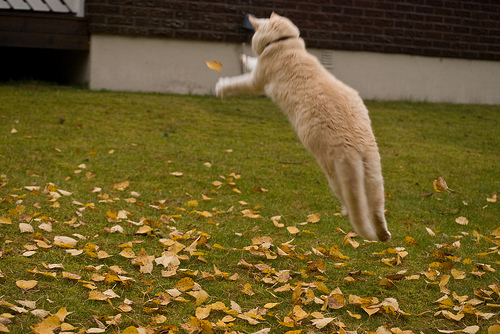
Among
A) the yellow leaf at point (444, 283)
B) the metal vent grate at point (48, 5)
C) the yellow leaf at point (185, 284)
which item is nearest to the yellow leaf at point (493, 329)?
the yellow leaf at point (444, 283)

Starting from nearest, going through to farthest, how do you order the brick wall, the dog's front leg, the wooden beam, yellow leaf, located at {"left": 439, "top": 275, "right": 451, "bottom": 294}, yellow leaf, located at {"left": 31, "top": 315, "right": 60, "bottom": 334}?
yellow leaf, located at {"left": 31, "top": 315, "right": 60, "bottom": 334}
yellow leaf, located at {"left": 439, "top": 275, "right": 451, "bottom": 294}
the dog's front leg
the wooden beam
the brick wall

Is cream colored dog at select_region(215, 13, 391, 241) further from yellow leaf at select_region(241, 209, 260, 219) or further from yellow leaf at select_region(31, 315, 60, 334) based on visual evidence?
yellow leaf at select_region(31, 315, 60, 334)

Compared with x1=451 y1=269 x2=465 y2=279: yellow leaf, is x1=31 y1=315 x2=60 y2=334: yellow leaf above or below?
above

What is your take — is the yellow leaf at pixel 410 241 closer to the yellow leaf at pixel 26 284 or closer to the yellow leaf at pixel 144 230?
the yellow leaf at pixel 144 230

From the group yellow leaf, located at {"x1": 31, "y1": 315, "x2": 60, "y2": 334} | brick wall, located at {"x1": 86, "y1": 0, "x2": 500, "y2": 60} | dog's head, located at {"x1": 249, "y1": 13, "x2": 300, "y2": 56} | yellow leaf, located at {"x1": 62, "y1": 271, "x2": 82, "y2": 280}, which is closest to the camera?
yellow leaf, located at {"x1": 31, "y1": 315, "x2": 60, "y2": 334}

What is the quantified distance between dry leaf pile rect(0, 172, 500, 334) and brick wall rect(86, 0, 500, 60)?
564cm

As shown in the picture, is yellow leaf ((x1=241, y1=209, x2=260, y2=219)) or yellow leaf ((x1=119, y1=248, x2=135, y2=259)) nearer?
yellow leaf ((x1=119, y1=248, x2=135, y2=259))

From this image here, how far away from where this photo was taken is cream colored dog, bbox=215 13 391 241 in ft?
11.5

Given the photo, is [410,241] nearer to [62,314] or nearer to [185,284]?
[185,284]

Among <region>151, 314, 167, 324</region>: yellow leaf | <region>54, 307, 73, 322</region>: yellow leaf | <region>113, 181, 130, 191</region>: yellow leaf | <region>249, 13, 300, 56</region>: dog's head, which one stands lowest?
<region>113, 181, 130, 191</region>: yellow leaf

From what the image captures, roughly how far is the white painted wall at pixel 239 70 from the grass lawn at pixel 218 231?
1614 millimetres

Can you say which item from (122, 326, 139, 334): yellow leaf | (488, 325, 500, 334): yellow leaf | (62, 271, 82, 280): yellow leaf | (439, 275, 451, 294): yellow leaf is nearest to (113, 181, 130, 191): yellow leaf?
(62, 271, 82, 280): yellow leaf

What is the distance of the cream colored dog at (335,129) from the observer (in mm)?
3502

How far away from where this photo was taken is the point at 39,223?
4605 millimetres
